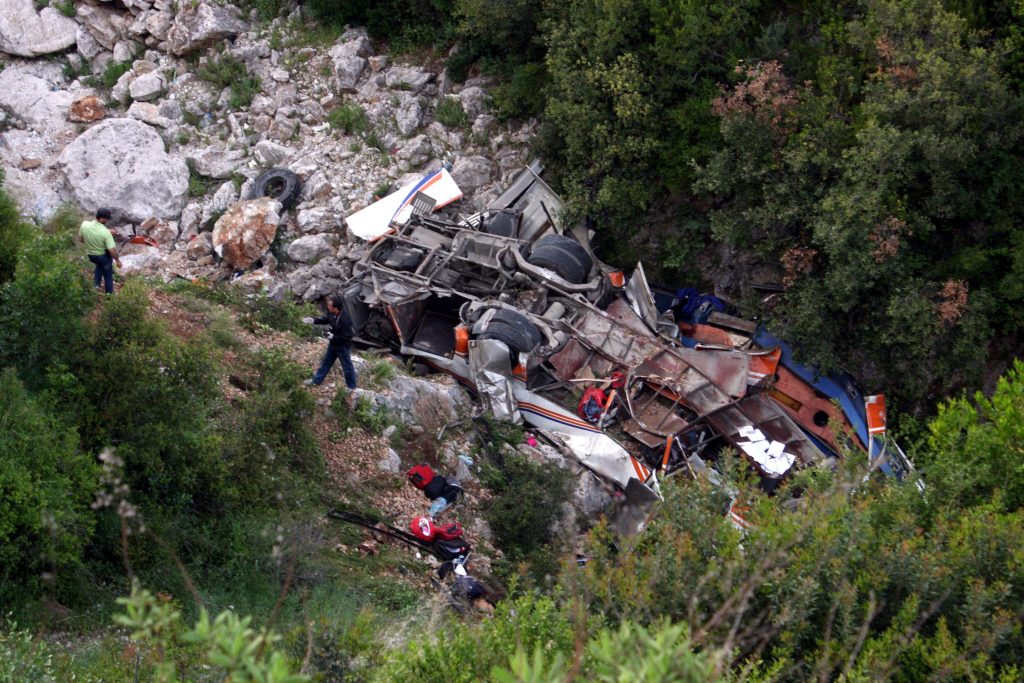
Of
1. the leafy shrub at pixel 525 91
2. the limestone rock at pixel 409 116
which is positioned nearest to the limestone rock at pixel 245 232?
the limestone rock at pixel 409 116

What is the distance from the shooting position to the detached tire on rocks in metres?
12.5

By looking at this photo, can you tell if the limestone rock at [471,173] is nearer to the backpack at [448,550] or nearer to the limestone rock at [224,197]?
the limestone rock at [224,197]

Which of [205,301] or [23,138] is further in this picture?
[23,138]

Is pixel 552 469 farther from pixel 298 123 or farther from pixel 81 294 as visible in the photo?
pixel 298 123

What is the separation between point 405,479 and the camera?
9.36 meters

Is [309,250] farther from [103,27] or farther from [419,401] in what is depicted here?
[103,27]

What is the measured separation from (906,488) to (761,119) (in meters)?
7.01

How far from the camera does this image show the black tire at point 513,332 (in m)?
11.0

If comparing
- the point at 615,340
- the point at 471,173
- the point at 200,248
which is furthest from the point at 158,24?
the point at 615,340

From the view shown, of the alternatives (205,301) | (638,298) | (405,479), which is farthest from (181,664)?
(638,298)

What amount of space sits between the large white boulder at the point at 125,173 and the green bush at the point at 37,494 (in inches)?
330

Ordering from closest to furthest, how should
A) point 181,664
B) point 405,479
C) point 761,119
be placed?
point 181,664 < point 405,479 < point 761,119

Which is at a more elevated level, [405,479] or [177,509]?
[177,509]

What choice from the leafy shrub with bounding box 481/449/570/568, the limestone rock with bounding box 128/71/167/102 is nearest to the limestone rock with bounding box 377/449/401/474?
the leafy shrub with bounding box 481/449/570/568
